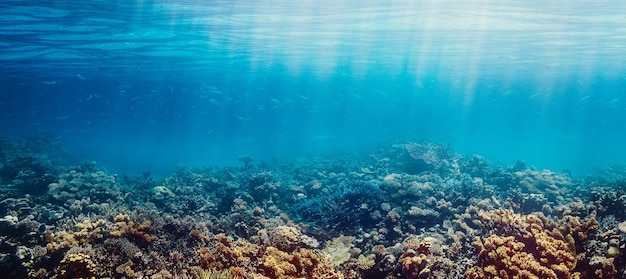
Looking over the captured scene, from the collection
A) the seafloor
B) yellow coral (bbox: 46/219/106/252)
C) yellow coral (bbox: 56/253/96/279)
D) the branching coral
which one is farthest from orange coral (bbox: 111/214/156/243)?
yellow coral (bbox: 56/253/96/279)

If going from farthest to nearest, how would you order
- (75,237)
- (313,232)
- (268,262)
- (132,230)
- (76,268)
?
(313,232)
(132,230)
(75,237)
(268,262)
(76,268)

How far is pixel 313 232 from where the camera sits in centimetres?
1054

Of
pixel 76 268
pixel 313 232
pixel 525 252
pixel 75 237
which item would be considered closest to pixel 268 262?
pixel 76 268

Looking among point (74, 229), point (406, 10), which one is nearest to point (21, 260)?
point (74, 229)

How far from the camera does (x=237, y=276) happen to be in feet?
19.2

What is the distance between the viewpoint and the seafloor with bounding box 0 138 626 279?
604cm

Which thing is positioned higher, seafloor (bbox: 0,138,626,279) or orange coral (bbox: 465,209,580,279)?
orange coral (bbox: 465,209,580,279)

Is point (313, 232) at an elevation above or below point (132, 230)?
below

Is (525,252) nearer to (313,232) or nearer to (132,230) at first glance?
(313,232)

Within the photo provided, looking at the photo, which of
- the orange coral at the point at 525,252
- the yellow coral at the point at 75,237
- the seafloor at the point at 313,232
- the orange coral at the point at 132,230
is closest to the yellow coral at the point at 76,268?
the seafloor at the point at 313,232

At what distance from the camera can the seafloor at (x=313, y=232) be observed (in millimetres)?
6043

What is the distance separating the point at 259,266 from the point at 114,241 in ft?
9.60

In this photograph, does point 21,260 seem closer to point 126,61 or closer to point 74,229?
point 74,229

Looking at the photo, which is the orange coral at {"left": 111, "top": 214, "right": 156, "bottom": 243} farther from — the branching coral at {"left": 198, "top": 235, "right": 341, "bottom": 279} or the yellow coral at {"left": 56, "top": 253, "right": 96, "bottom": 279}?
the yellow coral at {"left": 56, "top": 253, "right": 96, "bottom": 279}
